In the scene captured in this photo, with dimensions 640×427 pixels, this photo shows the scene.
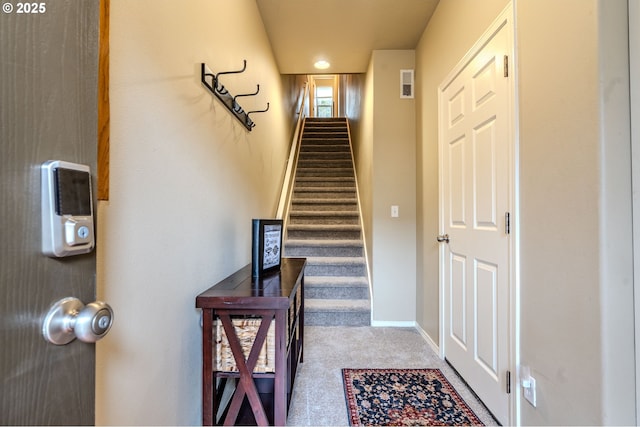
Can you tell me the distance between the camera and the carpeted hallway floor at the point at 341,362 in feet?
5.30

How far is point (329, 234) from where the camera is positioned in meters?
3.81

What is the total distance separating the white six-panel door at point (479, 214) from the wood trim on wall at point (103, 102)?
156cm

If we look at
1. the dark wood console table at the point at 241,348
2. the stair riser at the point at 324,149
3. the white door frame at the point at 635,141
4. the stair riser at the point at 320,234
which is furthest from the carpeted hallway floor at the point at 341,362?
the stair riser at the point at 324,149

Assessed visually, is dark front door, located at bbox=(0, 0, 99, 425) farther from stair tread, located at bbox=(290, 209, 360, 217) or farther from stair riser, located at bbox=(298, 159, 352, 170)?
stair riser, located at bbox=(298, 159, 352, 170)

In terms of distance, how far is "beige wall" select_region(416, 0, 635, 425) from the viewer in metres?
0.94

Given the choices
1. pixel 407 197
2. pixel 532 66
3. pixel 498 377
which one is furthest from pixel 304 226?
pixel 532 66

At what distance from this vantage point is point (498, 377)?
1540 mm

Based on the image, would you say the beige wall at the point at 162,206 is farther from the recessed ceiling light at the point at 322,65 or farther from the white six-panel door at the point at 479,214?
the recessed ceiling light at the point at 322,65

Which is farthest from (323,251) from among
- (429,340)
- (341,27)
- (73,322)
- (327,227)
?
(73,322)

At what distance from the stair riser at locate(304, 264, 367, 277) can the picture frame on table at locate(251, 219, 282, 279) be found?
1.47 m

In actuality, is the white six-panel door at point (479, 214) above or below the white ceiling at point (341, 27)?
below

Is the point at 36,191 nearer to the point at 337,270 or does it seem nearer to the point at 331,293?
the point at 331,293

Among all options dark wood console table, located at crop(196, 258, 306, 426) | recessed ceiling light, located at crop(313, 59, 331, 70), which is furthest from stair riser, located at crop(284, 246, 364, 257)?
dark wood console table, located at crop(196, 258, 306, 426)

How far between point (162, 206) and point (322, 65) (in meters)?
2.93
